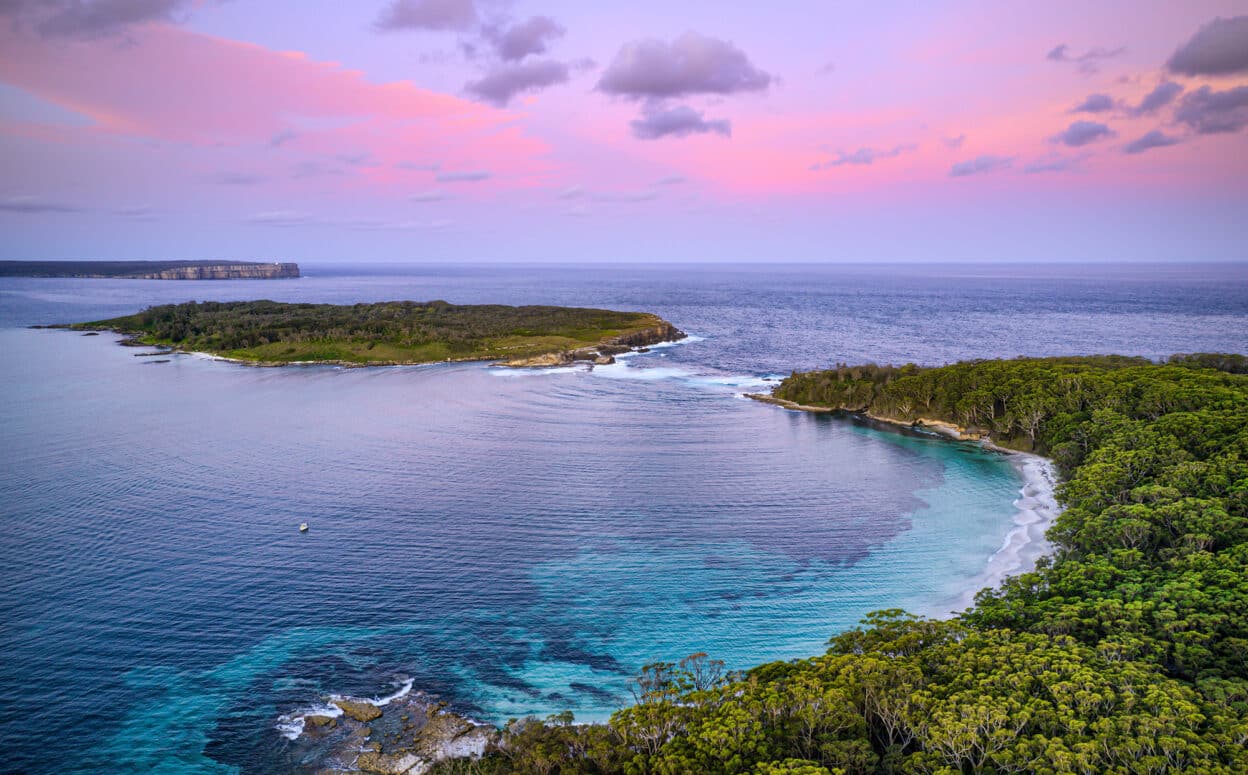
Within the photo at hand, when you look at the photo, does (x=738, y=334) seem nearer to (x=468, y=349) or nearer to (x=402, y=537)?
(x=468, y=349)

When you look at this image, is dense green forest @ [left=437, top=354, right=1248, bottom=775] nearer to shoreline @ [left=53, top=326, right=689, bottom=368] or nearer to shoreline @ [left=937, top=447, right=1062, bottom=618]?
shoreline @ [left=937, top=447, right=1062, bottom=618]

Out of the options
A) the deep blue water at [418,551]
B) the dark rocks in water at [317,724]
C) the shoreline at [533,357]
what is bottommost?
the dark rocks in water at [317,724]

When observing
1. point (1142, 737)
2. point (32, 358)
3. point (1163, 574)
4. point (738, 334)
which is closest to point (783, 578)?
point (1163, 574)

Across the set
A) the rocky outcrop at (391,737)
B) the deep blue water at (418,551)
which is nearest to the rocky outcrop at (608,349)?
the deep blue water at (418,551)

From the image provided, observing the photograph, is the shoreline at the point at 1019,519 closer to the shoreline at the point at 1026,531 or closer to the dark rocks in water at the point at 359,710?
the shoreline at the point at 1026,531

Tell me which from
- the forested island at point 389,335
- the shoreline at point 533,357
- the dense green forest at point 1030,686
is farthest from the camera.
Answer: the forested island at point 389,335

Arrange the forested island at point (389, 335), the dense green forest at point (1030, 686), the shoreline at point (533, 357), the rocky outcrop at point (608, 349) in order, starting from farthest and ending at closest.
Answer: the forested island at point (389, 335) → the shoreline at point (533, 357) → the rocky outcrop at point (608, 349) → the dense green forest at point (1030, 686)

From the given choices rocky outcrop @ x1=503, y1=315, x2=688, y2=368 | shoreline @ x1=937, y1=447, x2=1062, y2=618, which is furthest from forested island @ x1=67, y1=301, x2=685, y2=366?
shoreline @ x1=937, y1=447, x2=1062, y2=618
